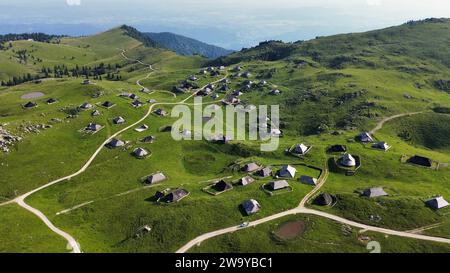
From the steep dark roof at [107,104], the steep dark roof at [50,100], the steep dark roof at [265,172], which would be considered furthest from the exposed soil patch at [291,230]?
the steep dark roof at [50,100]

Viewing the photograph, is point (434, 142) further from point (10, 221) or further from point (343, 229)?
point (10, 221)

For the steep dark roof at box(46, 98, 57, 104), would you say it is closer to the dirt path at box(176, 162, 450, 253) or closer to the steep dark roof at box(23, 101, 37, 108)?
the steep dark roof at box(23, 101, 37, 108)

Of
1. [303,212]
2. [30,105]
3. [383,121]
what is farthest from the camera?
Answer: [30,105]

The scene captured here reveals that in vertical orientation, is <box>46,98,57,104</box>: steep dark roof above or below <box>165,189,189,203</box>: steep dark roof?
above

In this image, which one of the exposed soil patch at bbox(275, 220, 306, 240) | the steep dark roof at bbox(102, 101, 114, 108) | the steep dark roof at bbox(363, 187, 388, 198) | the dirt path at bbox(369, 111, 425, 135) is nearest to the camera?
the exposed soil patch at bbox(275, 220, 306, 240)

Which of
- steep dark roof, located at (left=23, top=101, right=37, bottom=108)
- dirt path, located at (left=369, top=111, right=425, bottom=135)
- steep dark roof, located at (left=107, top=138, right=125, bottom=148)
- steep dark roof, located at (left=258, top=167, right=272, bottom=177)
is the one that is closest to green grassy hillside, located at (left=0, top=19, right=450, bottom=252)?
dirt path, located at (left=369, top=111, right=425, bottom=135)

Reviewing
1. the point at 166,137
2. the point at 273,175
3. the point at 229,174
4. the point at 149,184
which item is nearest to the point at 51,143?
the point at 166,137

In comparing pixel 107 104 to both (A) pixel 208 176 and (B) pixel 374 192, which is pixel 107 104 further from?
(B) pixel 374 192

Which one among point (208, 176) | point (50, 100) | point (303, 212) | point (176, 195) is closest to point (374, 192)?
point (303, 212)
